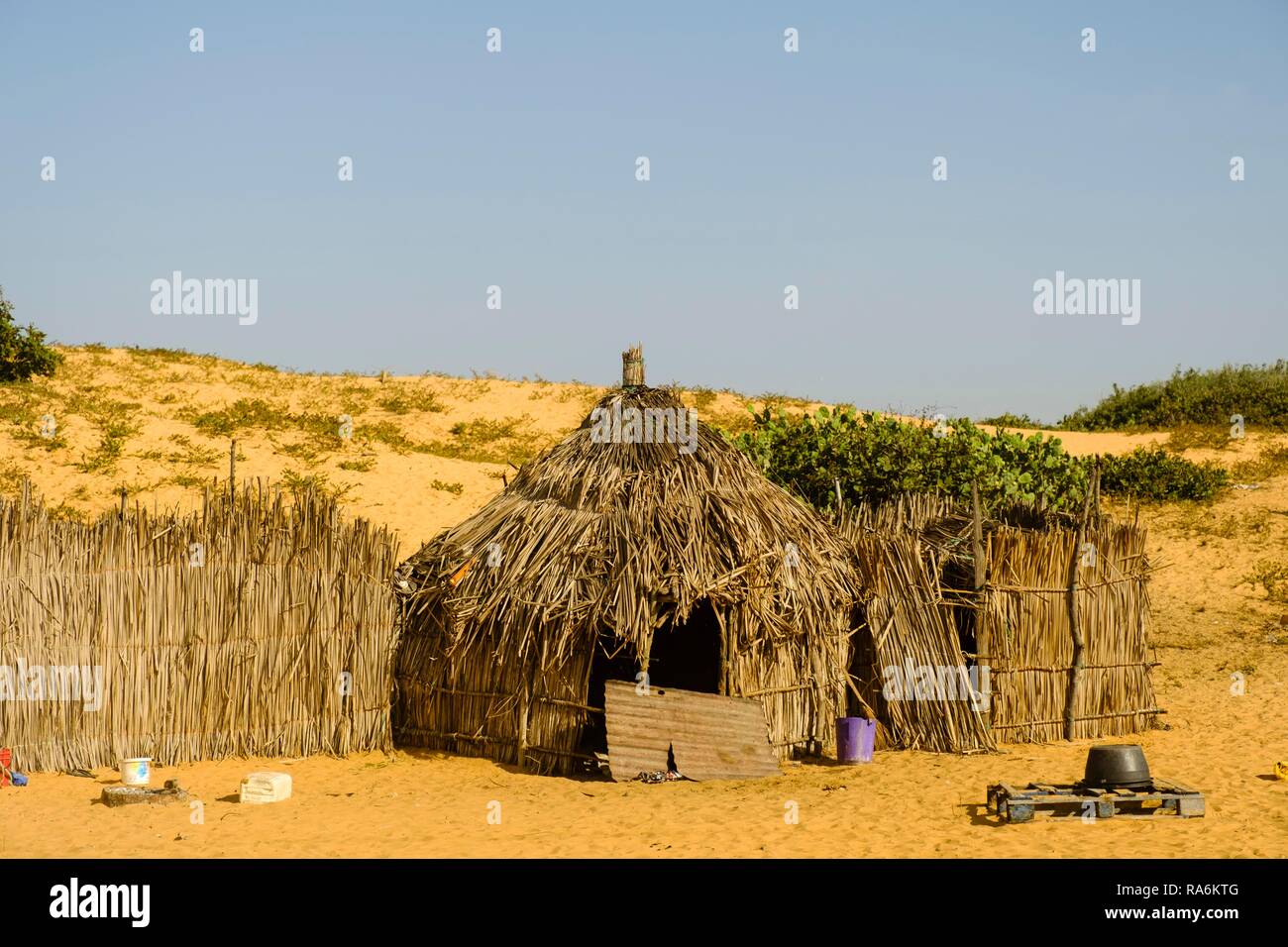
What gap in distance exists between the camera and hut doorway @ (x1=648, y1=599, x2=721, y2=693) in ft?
48.0

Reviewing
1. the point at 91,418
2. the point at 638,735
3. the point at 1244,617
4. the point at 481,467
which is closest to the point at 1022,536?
the point at 638,735

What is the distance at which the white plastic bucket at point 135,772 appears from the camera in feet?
35.1

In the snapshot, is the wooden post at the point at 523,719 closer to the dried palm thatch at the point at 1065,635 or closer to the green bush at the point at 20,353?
the dried palm thatch at the point at 1065,635

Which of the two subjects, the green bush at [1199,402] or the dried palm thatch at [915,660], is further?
the green bush at [1199,402]

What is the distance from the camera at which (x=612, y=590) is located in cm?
1148

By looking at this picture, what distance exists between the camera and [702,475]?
41.3ft

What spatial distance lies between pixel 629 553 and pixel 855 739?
2.82 meters

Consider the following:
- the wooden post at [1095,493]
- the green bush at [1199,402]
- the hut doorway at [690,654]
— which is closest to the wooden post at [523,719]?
the hut doorway at [690,654]

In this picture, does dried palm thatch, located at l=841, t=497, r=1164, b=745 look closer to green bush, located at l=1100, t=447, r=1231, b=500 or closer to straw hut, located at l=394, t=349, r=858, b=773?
straw hut, located at l=394, t=349, r=858, b=773

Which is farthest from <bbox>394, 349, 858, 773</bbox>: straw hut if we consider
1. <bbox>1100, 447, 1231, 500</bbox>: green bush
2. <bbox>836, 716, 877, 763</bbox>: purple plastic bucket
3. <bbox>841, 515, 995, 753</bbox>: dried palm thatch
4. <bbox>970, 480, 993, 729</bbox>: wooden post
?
<bbox>1100, 447, 1231, 500</bbox>: green bush

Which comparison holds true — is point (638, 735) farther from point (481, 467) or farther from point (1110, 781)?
point (481, 467)

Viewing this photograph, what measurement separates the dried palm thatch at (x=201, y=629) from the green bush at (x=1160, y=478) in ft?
54.2

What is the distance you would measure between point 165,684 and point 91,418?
1451 centimetres

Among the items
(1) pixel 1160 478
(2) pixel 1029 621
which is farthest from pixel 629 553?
(1) pixel 1160 478
